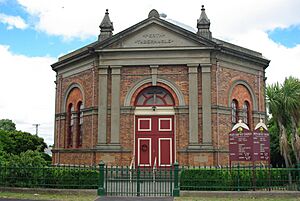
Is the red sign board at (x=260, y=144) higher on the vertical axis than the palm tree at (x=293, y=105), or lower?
lower

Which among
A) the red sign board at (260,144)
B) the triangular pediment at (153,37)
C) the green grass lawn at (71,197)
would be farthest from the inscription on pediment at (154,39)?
the green grass lawn at (71,197)

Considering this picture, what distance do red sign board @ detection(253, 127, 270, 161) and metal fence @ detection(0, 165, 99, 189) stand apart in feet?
21.6

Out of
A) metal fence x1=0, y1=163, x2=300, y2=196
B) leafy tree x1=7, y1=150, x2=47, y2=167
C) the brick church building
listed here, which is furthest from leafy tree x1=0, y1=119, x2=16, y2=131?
metal fence x1=0, y1=163, x2=300, y2=196

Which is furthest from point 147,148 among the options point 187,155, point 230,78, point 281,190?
point 281,190

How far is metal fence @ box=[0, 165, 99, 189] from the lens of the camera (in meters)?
15.6

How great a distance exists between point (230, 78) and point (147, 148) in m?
6.33

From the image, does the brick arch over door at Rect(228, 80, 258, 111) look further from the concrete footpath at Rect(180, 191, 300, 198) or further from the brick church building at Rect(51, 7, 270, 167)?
the concrete footpath at Rect(180, 191, 300, 198)

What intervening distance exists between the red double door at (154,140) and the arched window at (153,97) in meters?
0.80

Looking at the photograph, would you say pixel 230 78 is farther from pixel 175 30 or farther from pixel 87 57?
pixel 87 57

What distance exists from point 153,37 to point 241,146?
8.57m

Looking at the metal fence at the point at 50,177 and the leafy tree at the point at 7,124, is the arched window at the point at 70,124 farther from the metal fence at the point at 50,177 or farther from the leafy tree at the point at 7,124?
the leafy tree at the point at 7,124

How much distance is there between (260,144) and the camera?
53.4ft

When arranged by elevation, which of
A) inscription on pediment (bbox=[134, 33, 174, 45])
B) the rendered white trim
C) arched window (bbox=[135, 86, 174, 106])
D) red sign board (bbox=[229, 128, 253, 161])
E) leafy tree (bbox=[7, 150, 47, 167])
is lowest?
leafy tree (bbox=[7, 150, 47, 167])

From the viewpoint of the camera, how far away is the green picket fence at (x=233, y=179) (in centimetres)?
1535
